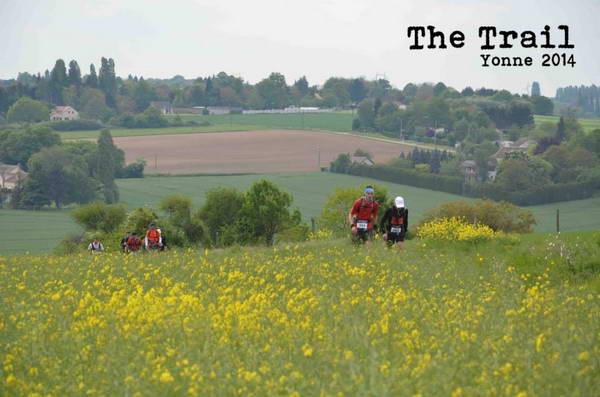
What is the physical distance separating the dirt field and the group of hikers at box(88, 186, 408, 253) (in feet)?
331

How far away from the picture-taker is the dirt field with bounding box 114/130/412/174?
13562 cm

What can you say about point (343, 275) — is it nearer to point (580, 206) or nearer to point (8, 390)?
point (8, 390)

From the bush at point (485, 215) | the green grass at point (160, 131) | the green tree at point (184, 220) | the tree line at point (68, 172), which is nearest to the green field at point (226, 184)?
the tree line at point (68, 172)

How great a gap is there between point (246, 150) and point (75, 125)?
176ft

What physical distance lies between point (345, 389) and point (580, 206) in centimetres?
Answer: 9876

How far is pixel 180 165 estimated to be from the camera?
136m

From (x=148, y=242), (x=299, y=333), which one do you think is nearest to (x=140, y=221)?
(x=148, y=242)

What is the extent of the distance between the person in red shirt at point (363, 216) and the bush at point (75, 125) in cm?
16898

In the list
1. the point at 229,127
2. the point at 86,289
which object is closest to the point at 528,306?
the point at 86,289

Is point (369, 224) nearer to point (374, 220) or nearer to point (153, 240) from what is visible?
point (374, 220)

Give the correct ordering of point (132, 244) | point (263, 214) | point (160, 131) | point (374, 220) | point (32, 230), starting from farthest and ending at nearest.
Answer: point (160, 131) → point (32, 230) → point (263, 214) → point (132, 244) → point (374, 220)

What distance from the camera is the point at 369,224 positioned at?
2661cm

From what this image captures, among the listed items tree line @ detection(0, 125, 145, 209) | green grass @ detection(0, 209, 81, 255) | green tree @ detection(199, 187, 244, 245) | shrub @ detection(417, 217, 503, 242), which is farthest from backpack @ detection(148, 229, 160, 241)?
tree line @ detection(0, 125, 145, 209)

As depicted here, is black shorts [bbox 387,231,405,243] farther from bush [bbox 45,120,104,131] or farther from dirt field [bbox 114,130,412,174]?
bush [bbox 45,120,104,131]
